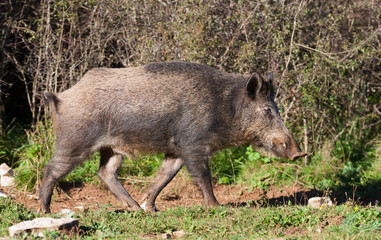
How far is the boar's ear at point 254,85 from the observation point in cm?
632

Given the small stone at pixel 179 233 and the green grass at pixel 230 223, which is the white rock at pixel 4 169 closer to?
the green grass at pixel 230 223

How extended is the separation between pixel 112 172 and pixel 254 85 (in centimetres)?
219

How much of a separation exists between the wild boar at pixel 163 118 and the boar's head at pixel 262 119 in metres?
0.01

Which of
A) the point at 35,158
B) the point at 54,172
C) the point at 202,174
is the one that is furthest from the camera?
the point at 35,158

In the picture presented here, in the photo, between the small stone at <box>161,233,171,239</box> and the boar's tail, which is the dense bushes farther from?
the small stone at <box>161,233,171,239</box>

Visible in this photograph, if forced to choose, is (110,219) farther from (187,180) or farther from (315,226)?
(187,180)

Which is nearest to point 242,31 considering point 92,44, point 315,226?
point 92,44

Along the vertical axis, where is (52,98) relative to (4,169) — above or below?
above

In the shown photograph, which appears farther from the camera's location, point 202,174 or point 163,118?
point 202,174

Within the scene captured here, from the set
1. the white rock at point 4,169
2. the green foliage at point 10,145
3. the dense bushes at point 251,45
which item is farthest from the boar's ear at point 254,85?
the green foliage at point 10,145

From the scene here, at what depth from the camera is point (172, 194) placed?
302 inches

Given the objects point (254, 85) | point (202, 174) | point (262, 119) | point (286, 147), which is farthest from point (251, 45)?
point (202, 174)

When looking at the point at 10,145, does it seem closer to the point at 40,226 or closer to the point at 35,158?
the point at 35,158

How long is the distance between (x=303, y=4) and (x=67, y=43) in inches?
154
